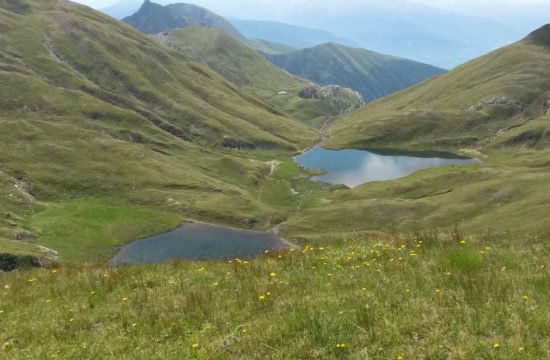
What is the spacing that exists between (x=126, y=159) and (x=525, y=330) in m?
188

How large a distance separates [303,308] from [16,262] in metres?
Result: 100

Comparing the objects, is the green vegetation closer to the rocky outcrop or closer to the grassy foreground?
the rocky outcrop

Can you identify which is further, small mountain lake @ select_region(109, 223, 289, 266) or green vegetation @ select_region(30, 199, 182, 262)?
small mountain lake @ select_region(109, 223, 289, 266)

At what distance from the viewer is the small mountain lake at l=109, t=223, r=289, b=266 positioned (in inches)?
4911

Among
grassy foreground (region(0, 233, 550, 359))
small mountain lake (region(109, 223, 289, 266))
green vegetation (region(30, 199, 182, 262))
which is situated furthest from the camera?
small mountain lake (region(109, 223, 289, 266))

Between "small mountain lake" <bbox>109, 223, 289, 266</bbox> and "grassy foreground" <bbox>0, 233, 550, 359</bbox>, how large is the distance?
106 metres

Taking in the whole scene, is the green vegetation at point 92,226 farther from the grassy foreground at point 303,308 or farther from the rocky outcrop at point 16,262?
the grassy foreground at point 303,308

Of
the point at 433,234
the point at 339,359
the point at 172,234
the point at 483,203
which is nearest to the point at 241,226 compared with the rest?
the point at 172,234

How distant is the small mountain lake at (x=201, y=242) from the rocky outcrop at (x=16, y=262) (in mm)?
22176

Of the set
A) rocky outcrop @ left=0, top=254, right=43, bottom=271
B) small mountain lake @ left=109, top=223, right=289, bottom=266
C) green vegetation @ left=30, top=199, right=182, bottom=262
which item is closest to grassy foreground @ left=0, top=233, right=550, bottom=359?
rocky outcrop @ left=0, top=254, right=43, bottom=271

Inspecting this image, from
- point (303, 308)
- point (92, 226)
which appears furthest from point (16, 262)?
point (303, 308)

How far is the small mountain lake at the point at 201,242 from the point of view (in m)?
125

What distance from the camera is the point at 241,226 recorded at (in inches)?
5802

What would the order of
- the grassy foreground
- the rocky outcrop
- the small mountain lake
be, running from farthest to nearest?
1. the small mountain lake
2. the rocky outcrop
3. the grassy foreground
